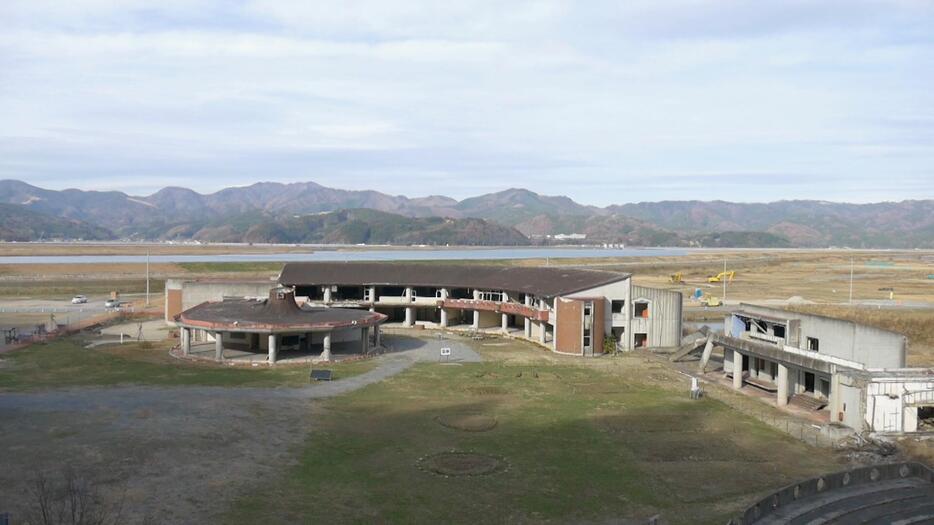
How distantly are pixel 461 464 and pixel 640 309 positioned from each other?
40848mm

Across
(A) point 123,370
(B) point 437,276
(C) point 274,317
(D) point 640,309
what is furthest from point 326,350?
(D) point 640,309

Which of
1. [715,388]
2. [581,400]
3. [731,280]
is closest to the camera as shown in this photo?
[581,400]

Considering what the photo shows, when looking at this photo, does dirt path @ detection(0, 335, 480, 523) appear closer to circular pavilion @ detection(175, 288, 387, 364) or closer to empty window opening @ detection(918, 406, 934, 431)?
circular pavilion @ detection(175, 288, 387, 364)

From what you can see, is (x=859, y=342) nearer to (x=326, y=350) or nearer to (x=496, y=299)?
(x=326, y=350)

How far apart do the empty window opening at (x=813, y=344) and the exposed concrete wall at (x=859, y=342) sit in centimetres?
38

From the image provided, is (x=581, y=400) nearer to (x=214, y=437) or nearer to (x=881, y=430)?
(x=881, y=430)

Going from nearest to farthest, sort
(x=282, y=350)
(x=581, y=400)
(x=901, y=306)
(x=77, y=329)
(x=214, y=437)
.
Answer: (x=214, y=437) → (x=581, y=400) → (x=282, y=350) → (x=77, y=329) → (x=901, y=306)

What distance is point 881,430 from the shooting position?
1483 inches

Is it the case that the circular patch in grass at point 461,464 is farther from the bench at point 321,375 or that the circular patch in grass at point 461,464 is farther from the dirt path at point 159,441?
the bench at point 321,375

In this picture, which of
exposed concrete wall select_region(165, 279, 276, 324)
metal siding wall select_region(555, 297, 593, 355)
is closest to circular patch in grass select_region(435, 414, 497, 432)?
metal siding wall select_region(555, 297, 593, 355)

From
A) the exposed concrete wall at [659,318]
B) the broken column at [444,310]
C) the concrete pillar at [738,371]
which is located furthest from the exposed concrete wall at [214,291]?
the concrete pillar at [738,371]

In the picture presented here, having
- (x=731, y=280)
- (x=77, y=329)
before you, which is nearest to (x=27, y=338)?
(x=77, y=329)

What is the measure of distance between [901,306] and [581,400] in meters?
75.5

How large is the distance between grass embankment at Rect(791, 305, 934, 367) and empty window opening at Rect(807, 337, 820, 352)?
22.1 m
